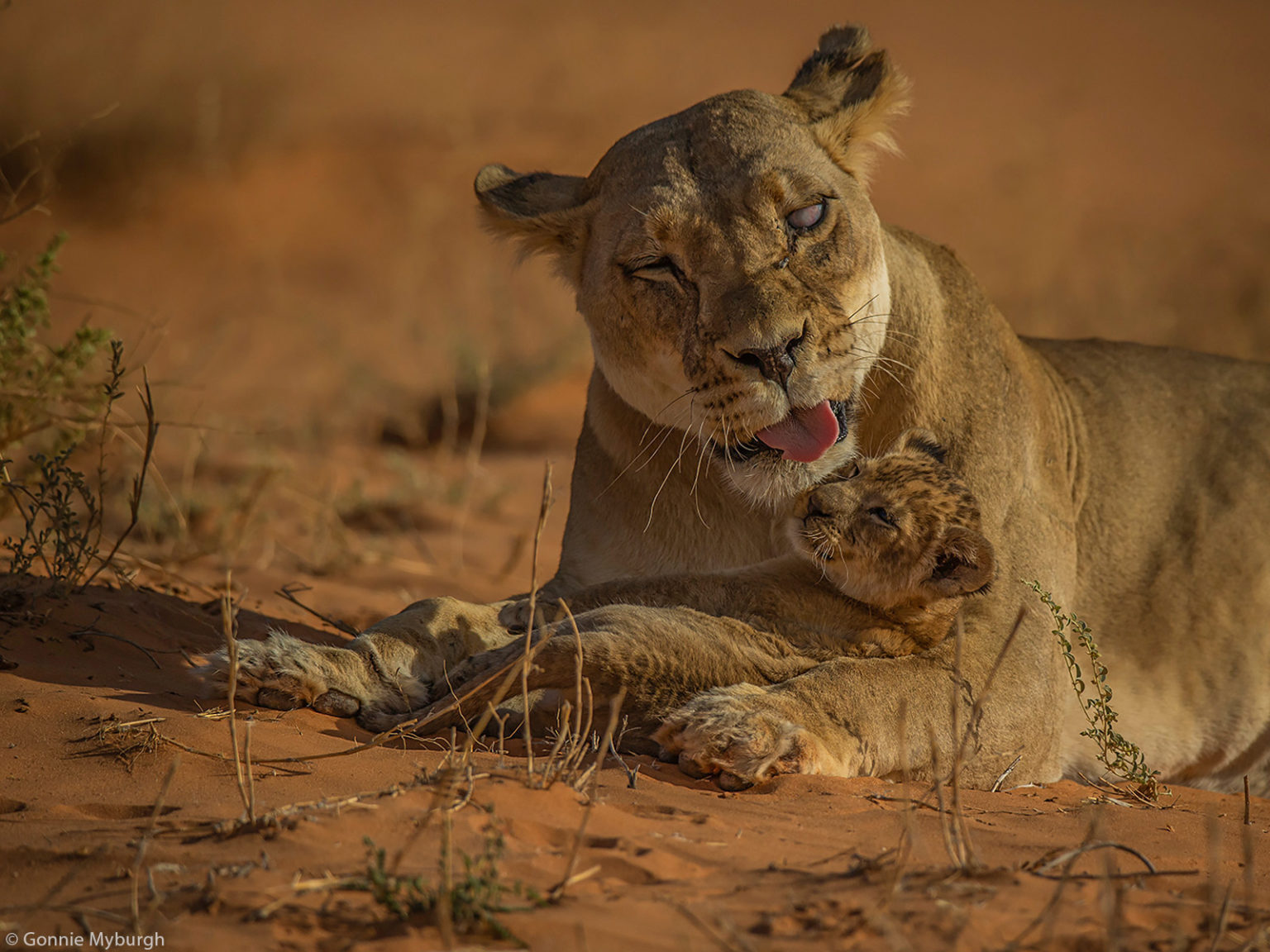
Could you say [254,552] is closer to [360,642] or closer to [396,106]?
[360,642]

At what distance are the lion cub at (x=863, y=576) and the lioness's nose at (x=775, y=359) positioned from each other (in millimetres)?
404

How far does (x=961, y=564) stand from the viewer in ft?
11.5

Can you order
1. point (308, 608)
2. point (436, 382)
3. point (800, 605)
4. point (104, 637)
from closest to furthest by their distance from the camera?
point (800, 605) → point (104, 637) → point (308, 608) → point (436, 382)

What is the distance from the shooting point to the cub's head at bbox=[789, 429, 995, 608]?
3506mm

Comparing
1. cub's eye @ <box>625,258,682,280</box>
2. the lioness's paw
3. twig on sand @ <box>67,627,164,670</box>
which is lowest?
twig on sand @ <box>67,627,164,670</box>

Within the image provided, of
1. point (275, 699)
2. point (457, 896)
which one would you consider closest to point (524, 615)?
point (275, 699)

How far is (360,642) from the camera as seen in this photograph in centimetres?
365

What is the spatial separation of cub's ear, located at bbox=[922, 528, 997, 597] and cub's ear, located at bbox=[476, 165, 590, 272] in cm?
157

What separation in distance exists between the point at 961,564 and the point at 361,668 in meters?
1.65

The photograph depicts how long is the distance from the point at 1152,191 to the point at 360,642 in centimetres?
1515

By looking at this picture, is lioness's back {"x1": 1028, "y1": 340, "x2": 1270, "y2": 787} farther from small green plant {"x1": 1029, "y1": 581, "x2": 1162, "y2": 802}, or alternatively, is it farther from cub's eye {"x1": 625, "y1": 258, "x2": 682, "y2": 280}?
cub's eye {"x1": 625, "y1": 258, "x2": 682, "y2": 280}

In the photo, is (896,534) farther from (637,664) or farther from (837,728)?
(637,664)

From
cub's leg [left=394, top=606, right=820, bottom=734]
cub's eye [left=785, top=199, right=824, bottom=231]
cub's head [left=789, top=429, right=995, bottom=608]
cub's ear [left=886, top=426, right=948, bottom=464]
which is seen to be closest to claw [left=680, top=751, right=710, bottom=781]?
cub's leg [left=394, top=606, right=820, bottom=734]

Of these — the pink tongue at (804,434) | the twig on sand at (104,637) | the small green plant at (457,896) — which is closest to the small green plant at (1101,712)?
the pink tongue at (804,434)
